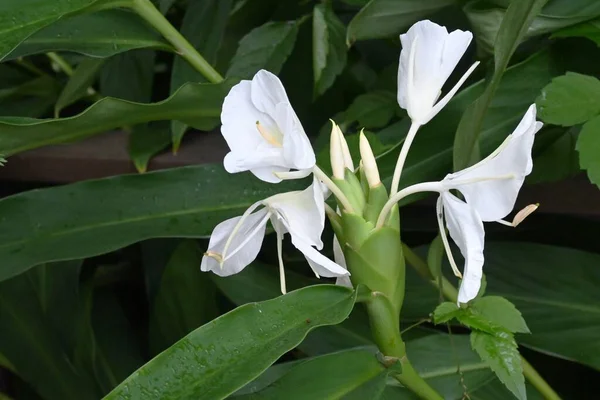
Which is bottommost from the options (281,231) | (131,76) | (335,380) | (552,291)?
(552,291)

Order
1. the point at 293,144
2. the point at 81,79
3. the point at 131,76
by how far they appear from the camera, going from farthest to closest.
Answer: the point at 131,76 → the point at 81,79 → the point at 293,144

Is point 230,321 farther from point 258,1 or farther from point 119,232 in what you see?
point 258,1

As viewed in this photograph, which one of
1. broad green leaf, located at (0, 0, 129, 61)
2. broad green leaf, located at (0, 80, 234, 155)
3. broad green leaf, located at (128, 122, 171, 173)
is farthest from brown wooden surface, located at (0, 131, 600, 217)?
broad green leaf, located at (0, 0, 129, 61)

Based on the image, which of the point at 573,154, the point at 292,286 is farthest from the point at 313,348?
Result: the point at 573,154

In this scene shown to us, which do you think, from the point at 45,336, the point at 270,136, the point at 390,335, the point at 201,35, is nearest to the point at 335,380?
the point at 390,335

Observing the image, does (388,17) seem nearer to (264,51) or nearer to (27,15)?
(264,51)

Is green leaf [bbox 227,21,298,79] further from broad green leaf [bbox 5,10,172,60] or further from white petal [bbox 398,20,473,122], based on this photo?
white petal [bbox 398,20,473,122]
